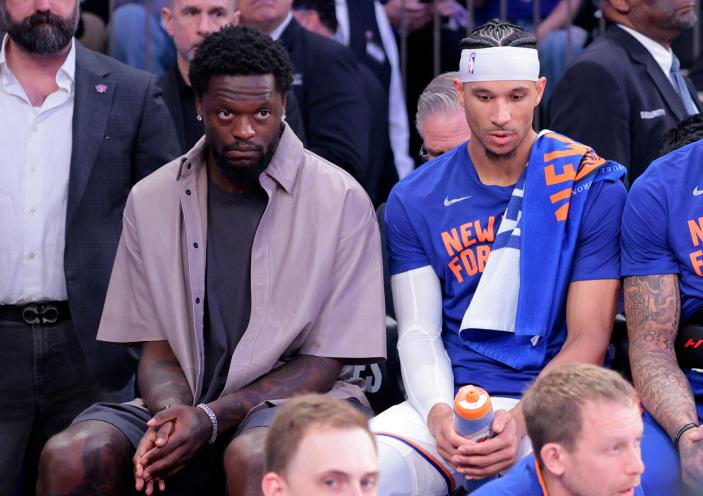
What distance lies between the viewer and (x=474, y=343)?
4.60 metres

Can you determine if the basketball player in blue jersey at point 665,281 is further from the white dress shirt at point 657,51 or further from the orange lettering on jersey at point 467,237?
the white dress shirt at point 657,51

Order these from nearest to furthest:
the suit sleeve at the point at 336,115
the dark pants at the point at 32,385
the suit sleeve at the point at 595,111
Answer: the dark pants at the point at 32,385 < the suit sleeve at the point at 595,111 < the suit sleeve at the point at 336,115

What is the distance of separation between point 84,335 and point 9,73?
1.06 meters

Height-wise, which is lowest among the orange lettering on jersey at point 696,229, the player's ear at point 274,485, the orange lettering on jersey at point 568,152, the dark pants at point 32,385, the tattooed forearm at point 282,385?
the dark pants at point 32,385

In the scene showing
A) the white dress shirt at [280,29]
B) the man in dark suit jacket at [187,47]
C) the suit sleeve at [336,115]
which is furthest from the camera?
the white dress shirt at [280,29]

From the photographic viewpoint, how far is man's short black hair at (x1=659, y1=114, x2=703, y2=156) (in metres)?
4.79

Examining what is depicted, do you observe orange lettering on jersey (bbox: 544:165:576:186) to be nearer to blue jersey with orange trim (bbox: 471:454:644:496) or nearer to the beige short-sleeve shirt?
the beige short-sleeve shirt

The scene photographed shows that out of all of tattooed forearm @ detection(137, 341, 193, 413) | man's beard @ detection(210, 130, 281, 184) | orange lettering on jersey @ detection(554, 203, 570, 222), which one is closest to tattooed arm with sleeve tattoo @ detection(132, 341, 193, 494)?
tattooed forearm @ detection(137, 341, 193, 413)

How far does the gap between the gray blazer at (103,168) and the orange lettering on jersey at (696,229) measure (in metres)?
2.03

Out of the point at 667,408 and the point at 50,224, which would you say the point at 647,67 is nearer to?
the point at 667,408

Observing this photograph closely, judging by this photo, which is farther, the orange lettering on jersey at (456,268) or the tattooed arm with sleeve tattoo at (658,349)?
the orange lettering on jersey at (456,268)

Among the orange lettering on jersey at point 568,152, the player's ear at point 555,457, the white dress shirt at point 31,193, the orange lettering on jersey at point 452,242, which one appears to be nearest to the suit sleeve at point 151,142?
the white dress shirt at point 31,193

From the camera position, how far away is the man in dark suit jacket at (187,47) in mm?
5949

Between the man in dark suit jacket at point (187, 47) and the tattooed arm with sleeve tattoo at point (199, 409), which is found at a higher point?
the man in dark suit jacket at point (187, 47)
